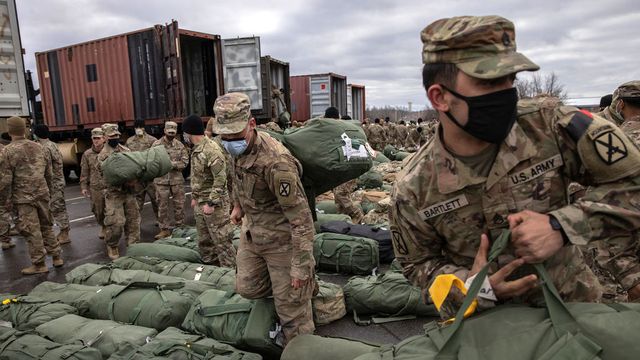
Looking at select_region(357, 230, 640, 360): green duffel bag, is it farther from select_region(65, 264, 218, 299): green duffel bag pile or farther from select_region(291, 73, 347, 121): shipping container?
select_region(291, 73, 347, 121): shipping container

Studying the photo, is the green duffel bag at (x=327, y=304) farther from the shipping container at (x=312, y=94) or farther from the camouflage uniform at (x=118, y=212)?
the shipping container at (x=312, y=94)

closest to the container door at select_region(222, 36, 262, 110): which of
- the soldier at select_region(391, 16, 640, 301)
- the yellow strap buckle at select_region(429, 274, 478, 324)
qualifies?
the soldier at select_region(391, 16, 640, 301)

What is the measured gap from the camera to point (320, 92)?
18516 mm

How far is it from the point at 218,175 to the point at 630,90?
12.7 feet

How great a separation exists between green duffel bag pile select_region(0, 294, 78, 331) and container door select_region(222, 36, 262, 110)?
8251 millimetres

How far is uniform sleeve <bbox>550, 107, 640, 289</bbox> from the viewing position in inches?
52.9

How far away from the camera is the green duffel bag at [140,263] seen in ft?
14.9

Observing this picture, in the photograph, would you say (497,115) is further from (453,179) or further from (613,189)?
(613,189)

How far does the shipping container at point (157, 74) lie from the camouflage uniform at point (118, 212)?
4.94m

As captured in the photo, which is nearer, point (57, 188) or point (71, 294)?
point (71, 294)

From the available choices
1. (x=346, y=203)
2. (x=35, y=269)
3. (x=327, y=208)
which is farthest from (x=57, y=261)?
(x=346, y=203)

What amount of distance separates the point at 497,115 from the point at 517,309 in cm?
60

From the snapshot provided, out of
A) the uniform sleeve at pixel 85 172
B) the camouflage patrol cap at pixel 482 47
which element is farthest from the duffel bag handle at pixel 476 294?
the uniform sleeve at pixel 85 172

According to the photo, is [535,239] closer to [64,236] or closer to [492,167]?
[492,167]
